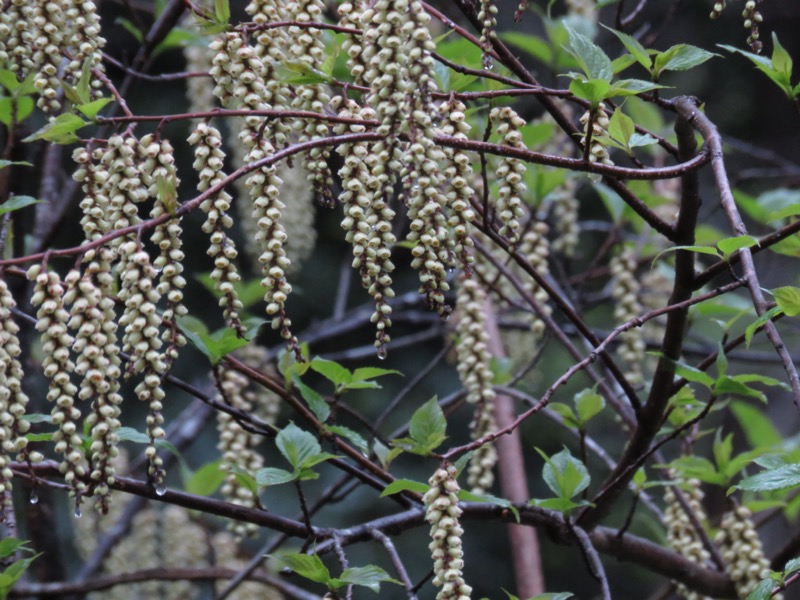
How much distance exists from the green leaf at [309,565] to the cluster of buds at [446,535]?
0.63 feet

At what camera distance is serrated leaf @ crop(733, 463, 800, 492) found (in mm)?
1166

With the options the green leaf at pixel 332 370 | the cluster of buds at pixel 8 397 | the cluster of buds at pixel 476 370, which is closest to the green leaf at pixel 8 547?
the cluster of buds at pixel 8 397

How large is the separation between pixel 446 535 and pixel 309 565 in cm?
25

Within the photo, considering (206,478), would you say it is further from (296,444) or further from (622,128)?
(622,128)

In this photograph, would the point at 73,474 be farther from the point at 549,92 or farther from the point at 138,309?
the point at 549,92

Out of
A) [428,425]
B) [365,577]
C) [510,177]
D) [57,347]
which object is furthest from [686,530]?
[57,347]

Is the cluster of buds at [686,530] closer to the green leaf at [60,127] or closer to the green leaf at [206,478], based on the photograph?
the green leaf at [206,478]

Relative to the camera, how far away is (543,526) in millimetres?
1686

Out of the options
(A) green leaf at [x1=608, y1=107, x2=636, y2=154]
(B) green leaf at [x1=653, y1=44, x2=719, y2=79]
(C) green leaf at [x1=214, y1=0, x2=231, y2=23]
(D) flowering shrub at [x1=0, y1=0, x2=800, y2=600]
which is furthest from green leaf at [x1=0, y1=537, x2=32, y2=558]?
(B) green leaf at [x1=653, y1=44, x2=719, y2=79]

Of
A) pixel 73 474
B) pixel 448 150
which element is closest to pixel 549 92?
pixel 448 150

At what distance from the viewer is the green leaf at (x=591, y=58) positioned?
4.21 ft

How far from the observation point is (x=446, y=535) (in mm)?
1170

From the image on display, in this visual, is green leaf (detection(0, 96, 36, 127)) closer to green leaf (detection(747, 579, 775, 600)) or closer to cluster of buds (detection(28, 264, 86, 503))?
cluster of buds (detection(28, 264, 86, 503))

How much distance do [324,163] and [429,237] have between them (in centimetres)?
21
